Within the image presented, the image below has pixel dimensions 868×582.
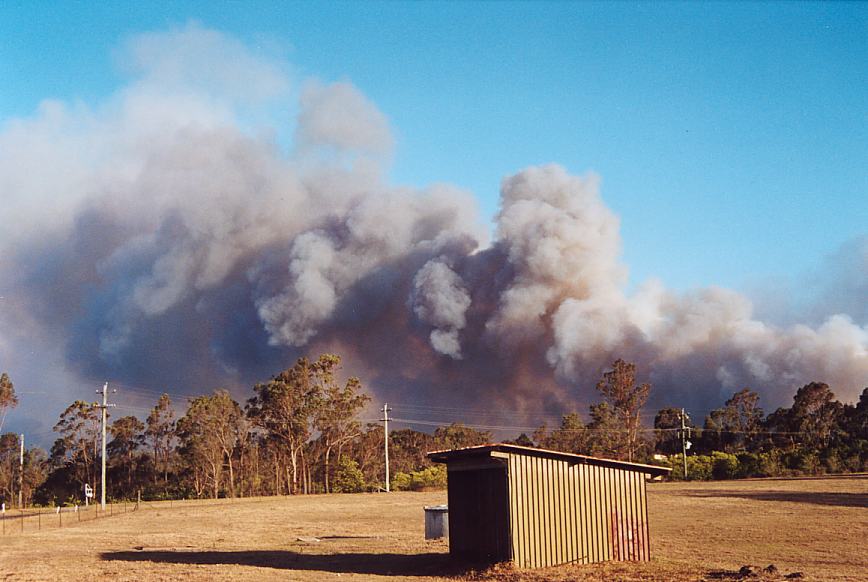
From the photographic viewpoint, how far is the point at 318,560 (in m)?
30.7

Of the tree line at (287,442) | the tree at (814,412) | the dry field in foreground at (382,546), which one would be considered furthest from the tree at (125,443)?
the tree at (814,412)

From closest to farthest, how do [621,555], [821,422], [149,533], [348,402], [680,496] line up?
[621,555] → [149,533] → [680,496] → [348,402] → [821,422]

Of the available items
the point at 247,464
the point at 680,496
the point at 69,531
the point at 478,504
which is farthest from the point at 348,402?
the point at 478,504

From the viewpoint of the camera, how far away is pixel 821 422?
4678 inches

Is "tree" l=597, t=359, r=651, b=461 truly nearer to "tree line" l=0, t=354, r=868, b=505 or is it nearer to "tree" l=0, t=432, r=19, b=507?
"tree line" l=0, t=354, r=868, b=505

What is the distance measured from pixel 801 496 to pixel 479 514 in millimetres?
38216

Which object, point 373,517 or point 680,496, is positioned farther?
point 680,496

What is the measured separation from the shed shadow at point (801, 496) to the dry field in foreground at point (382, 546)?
0.11 metres

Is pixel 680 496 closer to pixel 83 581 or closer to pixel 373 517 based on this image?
pixel 373 517

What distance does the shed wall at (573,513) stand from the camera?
26.1 meters

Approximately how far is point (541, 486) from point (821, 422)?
104 m

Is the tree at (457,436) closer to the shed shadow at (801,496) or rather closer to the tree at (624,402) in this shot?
the tree at (624,402)

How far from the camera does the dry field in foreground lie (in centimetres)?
2622

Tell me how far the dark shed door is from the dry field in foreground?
2.71 ft
